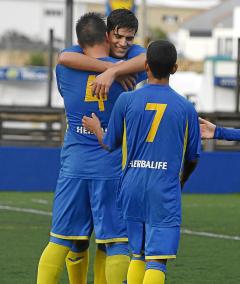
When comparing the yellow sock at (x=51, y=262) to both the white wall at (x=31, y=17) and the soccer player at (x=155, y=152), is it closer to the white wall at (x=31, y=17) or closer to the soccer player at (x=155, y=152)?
the soccer player at (x=155, y=152)

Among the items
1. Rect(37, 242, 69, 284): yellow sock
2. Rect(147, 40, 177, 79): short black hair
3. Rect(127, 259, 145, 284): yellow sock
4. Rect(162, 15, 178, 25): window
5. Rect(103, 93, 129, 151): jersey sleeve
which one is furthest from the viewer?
Rect(162, 15, 178, 25): window

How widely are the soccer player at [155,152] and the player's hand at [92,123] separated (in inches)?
12.8

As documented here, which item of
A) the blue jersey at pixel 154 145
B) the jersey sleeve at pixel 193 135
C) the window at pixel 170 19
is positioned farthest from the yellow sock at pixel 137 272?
the window at pixel 170 19

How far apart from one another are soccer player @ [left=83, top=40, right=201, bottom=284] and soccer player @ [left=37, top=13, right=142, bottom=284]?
570mm

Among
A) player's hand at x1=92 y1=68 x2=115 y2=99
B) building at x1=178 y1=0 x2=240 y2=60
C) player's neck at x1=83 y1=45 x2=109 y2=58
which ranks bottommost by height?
player's hand at x1=92 y1=68 x2=115 y2=99

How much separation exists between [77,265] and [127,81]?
131 centimetres

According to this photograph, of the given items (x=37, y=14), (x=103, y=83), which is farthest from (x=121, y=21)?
(x=37, y=14)

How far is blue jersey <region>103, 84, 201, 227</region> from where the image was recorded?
6988 millimetres

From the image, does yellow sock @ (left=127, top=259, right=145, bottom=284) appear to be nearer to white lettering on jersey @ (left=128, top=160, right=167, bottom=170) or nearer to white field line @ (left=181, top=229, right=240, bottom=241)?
white lettering on jersey @ (left=128, top=160, right=167, bottom=170)

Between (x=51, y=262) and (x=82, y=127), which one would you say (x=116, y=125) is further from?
(x=51, y=262)

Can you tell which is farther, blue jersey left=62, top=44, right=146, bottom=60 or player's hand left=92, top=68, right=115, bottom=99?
blue jersey left=62, top=44, right=146, bottom=60

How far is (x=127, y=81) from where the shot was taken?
25.4 feet

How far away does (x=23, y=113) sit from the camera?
19578 mm

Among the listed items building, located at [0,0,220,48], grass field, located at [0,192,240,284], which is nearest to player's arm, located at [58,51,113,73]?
grass field, located at [0,192,240,284]
